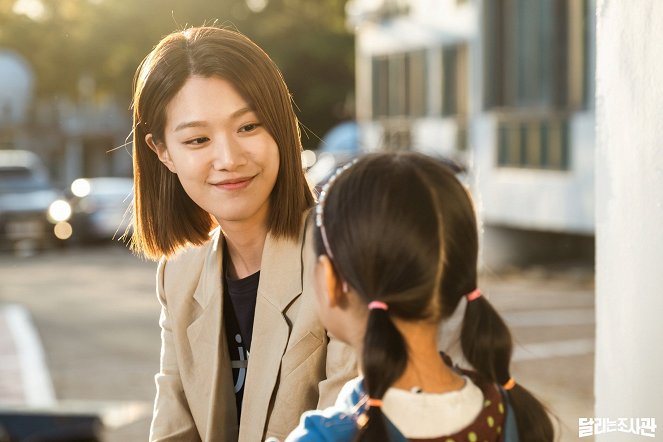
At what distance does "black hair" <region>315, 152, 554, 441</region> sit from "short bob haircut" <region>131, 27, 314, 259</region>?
0.83 metres

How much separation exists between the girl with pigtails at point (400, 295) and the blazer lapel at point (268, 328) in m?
0.72

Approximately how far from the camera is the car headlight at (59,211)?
82.8ft

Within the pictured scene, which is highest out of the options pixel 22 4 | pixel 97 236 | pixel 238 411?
pixel 22 4

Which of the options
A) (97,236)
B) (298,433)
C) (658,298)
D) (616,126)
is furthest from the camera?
(97,236)

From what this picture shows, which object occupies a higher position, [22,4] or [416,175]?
[22,4]

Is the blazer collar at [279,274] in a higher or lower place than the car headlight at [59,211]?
higher

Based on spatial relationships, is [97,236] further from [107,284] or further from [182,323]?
[182,323]

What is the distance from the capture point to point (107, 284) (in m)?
18.5

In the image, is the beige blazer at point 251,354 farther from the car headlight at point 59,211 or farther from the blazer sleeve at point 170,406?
the car headlight at point 59,211

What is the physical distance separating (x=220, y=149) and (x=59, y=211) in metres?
23.1

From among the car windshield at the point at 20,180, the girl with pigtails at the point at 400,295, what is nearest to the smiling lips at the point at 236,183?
the girl with pigtails at the point at 400,295

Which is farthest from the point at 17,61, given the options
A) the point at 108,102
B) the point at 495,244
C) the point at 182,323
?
the point at 182,323

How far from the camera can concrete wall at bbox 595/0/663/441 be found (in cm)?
285

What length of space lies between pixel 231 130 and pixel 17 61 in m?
57.2
